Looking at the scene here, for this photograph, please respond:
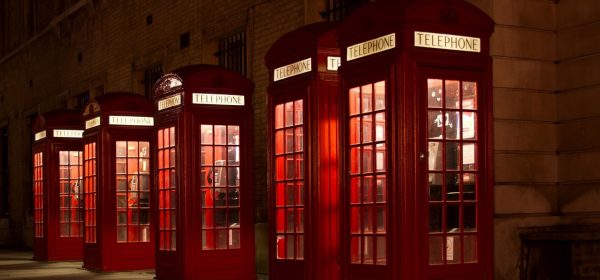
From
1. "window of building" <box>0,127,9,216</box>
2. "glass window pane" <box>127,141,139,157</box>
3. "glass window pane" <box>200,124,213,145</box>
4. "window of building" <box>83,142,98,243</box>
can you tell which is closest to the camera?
"glass window pane" <box>200,124,213,145</box>

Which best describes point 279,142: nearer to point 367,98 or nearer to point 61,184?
point 367,98

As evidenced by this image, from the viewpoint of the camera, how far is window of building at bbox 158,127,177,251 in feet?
42.6

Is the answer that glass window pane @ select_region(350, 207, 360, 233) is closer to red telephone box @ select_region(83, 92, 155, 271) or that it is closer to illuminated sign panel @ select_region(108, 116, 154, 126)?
red telephone box @ select_region(83, 92, 155, 271)

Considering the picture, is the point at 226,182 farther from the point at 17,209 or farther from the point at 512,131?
the point at 17,209

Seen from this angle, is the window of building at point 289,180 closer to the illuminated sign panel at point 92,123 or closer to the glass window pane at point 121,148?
the glass window pane at point 121,148

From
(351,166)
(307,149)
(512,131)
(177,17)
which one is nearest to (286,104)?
(307,149)

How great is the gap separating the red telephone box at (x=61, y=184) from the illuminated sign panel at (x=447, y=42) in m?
11.9

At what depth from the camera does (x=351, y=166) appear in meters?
9.18

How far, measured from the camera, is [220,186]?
42.1 ft

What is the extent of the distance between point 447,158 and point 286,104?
2.79 m

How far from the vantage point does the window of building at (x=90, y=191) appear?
16.4m

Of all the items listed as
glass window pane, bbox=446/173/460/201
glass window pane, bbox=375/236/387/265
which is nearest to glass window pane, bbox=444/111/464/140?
glass window pane, bbox=446/173/460/201

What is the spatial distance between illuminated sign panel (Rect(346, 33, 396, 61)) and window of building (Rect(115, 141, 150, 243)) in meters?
7.40

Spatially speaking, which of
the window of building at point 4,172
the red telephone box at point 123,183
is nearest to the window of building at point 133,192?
the red telephone box at point 123,183
